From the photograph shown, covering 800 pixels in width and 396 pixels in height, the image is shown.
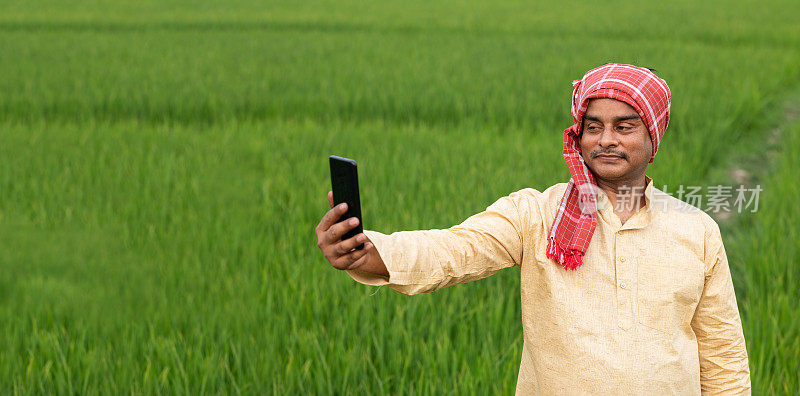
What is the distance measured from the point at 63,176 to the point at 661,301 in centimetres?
335

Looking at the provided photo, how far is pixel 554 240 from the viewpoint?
1.09 m

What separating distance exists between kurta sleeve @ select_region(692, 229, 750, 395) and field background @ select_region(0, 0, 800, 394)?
28.7 inches

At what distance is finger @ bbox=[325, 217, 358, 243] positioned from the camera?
958 millimetres

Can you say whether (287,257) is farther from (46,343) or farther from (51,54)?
(51,54)

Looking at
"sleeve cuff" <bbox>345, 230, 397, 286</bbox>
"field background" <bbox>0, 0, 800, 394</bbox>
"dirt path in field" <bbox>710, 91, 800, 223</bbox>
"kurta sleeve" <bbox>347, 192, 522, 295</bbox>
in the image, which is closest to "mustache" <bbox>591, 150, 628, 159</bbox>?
"kurta sleeve" <bbox>347, 192, 522, 295</bbox>

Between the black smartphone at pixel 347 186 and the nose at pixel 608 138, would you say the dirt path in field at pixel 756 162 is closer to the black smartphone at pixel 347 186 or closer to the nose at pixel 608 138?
the nose at pixel 608 138

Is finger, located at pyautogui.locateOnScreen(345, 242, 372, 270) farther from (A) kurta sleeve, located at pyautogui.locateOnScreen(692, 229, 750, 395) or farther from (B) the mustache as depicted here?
(A) kurta sleeve, located at pyautogui.locateOnScreen(692, 229, 750, 395)

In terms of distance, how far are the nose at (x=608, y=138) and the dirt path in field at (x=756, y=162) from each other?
2817 mm

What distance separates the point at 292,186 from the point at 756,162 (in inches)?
122

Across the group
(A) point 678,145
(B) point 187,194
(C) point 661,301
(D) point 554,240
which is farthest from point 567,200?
(A) point 678,145

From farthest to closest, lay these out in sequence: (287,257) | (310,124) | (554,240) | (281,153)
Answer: (310,124)
(281,153)
(287,257)
(554,240)

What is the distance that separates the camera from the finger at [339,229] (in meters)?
0.96

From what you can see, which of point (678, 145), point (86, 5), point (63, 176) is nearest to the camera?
point (63, 176)

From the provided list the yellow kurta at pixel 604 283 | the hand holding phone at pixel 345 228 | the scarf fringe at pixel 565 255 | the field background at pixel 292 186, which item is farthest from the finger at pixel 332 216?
the field background at pixel 292 186
